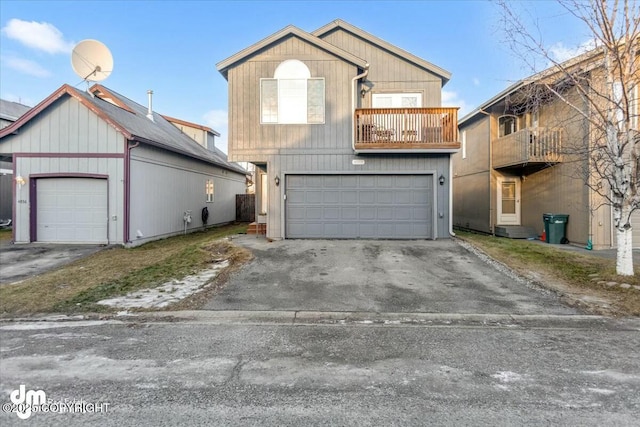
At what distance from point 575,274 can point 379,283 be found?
169 inches

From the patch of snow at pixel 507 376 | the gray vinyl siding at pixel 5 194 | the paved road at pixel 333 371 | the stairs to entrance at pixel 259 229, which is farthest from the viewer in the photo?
the gray vinyl siding at pixel 5 194

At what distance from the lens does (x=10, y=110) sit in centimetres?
2066

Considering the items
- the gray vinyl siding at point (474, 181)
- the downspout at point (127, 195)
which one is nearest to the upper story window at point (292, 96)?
the downspout at point (127, 195)

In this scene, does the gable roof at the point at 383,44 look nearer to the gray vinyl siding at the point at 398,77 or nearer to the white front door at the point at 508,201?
the gray vinyl siding at the point at 398,77

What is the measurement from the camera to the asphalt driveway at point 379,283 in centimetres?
559

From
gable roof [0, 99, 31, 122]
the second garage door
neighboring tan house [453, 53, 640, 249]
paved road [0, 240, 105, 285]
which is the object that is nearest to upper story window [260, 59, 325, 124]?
the second garage door

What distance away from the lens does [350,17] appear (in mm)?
13719

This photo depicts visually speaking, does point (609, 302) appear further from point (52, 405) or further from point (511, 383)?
point (52, 405)

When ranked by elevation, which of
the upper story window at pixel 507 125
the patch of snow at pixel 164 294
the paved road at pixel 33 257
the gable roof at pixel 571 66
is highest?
the upper story window at pixel 507 125

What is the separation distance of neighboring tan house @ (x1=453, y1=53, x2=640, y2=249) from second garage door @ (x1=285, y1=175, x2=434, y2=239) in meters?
4.19

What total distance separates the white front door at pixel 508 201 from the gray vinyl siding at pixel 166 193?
1406 cm

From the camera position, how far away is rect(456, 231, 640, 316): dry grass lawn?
554cm

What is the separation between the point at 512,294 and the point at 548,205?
340 inches

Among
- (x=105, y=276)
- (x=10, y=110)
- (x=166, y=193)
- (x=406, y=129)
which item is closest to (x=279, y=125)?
(x=406, y=129)
